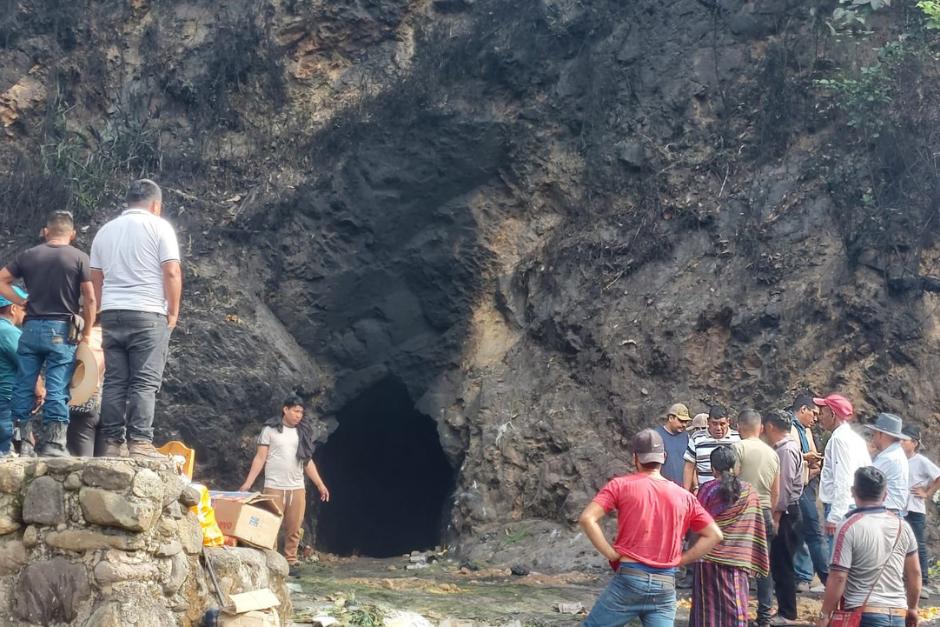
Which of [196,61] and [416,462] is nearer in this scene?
[196,61]

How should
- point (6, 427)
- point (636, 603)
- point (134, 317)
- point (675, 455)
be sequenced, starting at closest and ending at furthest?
point (636, 603) < point (134, 317) < point (6, 427) < point (675, 455)

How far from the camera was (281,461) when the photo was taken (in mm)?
9406

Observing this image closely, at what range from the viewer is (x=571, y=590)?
8.92m

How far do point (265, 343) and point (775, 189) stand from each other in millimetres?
6106

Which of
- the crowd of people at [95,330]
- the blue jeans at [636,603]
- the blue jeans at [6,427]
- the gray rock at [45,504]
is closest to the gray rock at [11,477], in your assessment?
the gray rock at [45,504]

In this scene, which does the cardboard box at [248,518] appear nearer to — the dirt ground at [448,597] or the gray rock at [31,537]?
the dirt ground at [448,597]

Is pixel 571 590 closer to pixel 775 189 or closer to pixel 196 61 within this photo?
pixel 775 189

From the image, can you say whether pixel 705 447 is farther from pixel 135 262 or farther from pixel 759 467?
pixel 135 262

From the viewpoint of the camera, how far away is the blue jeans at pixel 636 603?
5332mm

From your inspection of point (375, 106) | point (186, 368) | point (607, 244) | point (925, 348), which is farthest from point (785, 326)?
point (186, 368)

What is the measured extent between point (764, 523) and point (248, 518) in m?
3.32

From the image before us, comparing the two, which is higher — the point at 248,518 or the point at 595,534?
the point at 595,534

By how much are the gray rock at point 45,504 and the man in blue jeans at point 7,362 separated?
1225 mm

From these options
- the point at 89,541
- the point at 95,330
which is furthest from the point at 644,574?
the point at 95,330
